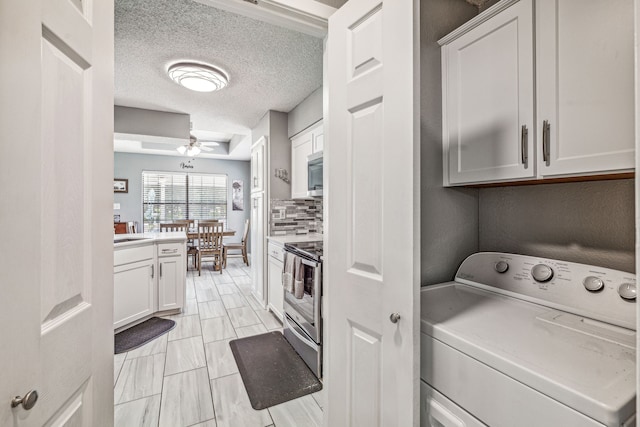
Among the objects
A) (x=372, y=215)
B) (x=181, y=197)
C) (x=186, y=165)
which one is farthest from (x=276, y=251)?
(x=186, y=165)

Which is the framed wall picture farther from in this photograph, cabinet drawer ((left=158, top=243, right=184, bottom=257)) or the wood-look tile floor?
the wood-look tile floor

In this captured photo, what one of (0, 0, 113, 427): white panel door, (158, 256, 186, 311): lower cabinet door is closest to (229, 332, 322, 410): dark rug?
(158, 256, 186, 311): lower cabinet door

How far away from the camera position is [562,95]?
972 millimetres

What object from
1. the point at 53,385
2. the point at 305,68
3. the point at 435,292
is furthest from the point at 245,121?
the point at 53,385

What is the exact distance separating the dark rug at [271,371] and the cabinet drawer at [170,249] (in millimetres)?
1346

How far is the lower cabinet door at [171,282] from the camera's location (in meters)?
3.31

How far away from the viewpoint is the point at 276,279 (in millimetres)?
3203

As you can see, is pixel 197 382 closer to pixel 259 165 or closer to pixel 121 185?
pixel 259 165

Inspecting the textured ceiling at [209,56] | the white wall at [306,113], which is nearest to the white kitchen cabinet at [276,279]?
the white wall at [306,113]

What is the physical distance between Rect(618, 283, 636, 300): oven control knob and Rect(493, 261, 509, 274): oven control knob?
14.6 inches

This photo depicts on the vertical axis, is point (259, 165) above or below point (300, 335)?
above

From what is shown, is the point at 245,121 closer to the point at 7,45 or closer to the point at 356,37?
the point at 356,37

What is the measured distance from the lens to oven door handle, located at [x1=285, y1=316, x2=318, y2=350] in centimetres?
220

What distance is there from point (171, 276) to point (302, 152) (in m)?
2.16
